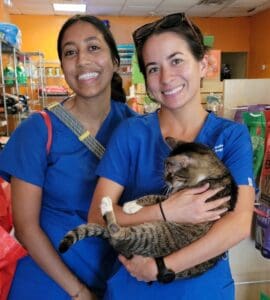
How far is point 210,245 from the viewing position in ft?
3.18

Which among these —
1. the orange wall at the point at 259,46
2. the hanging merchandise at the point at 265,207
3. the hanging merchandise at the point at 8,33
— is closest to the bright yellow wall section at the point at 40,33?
the hanging merchandise at the point at 8,33

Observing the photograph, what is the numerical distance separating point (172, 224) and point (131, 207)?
125 mm

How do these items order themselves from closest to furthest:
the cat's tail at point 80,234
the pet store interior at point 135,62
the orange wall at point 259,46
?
the cat's tail at point 80,234
the pet store interior at point 135,62
the orange wall at point 259,46

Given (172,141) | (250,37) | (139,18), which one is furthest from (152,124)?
(250,37)

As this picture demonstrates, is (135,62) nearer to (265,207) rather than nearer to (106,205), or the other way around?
(265,207)

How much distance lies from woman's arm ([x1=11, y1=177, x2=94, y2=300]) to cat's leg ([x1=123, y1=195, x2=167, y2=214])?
0.39 metres

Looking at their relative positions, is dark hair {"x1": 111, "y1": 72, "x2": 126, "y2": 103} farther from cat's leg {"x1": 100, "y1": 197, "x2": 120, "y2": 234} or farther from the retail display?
the retail display

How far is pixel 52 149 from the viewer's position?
4.31ft

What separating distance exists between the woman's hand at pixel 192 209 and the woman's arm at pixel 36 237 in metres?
0.50

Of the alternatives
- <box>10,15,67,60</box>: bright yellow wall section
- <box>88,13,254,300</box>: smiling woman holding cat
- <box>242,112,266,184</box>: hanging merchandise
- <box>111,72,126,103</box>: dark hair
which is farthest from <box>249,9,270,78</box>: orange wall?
<box>88,13,254,300</box>: smiling woman holding cat

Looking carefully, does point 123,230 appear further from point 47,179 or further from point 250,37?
point 250,37

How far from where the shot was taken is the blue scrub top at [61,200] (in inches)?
51.1

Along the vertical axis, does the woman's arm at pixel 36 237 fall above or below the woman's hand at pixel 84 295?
above

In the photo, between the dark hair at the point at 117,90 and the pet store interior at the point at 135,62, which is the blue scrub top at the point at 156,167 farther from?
the pet store interior at the point at 135,62
